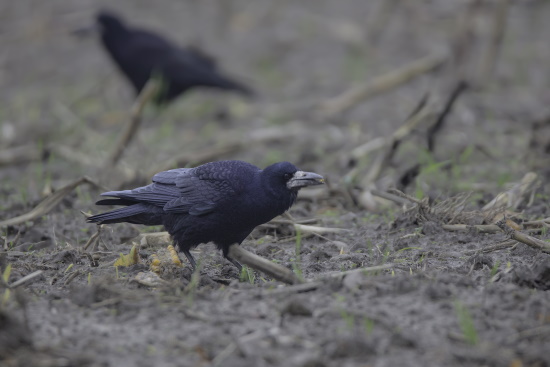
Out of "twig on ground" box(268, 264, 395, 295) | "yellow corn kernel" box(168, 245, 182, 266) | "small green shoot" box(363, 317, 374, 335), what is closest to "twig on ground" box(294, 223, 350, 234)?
"yellow corn kernel" box(168, 245, 182, 266)

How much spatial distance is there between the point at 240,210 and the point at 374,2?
9879 millimetres

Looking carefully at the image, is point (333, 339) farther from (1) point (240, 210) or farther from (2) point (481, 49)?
(2) point (481, 49)

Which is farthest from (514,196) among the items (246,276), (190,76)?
(190,76)

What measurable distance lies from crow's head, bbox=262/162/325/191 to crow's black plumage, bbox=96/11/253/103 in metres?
5.44

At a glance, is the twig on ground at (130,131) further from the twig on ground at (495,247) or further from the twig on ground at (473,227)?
the twig on ground at (495,247)

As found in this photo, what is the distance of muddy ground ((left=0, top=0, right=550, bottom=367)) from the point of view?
3082mm

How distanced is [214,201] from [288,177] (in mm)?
448

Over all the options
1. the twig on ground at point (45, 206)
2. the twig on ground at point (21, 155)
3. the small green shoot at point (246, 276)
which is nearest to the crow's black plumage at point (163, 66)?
the twig on ground at point (21, 155)

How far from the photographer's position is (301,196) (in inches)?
Answer: 223

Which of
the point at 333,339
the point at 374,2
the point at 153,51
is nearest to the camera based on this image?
the point at 333,339

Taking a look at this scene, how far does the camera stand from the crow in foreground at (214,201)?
4.26 meters

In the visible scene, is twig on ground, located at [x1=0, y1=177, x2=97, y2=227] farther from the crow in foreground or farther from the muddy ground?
the crow in foreground

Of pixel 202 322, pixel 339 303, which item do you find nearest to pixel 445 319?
pixel 339 303

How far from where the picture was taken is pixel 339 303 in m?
3.41
